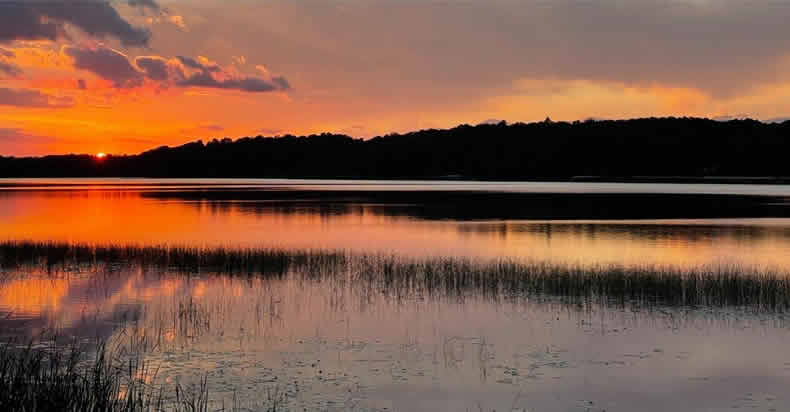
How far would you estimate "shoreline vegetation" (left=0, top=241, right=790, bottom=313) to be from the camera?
2119 centimetres

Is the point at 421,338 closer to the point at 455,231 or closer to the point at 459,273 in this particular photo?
the point at 459,273

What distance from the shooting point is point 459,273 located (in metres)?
25.5

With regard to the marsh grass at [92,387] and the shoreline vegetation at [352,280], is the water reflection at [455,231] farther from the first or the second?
the marsh grass at [92,387]

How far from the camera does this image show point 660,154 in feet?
644

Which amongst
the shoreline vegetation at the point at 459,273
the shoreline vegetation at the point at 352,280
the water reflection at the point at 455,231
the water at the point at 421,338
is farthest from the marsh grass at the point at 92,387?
the water reflection at the point at 455,231

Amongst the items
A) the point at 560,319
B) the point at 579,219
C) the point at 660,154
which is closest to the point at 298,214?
the point at 579,219

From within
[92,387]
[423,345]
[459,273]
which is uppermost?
[92,387]

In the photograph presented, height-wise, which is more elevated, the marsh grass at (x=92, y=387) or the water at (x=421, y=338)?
the marsh grass at (x=92, y=387)

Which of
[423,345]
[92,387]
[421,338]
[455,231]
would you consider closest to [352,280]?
[421,338]

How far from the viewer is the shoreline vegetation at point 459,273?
21.2 m

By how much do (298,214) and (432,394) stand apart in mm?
46848

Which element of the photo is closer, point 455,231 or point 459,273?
point 459,273

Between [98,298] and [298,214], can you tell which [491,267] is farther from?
[298,214]

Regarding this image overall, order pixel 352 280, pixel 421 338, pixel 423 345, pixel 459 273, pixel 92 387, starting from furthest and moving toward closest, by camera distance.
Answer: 1. pixel 459 273
2. pixel 352 280
3. pixel 421 338
4. pixel 423 345
5. pixel 92 387
